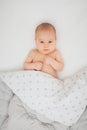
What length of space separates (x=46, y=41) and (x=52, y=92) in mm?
313

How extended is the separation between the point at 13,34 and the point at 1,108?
0.48 metres

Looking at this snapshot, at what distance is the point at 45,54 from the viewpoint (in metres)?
1.54

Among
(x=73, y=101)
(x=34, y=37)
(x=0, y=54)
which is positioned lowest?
(x=73, y=101)

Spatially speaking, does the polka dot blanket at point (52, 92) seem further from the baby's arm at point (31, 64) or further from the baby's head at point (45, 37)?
the baby's head at point (45, 37)

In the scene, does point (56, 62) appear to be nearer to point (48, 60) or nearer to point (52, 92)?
point (48, 60)

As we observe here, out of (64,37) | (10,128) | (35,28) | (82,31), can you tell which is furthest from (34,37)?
(10,128)

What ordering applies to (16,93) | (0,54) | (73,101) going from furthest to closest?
1. (0,54)
2. (16,93)
3. (73,101)

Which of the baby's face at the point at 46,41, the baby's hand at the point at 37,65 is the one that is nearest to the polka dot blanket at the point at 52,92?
the baby's hand at the point at 37,65

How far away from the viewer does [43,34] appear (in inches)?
57.7

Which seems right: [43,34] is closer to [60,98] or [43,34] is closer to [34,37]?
[34,37]

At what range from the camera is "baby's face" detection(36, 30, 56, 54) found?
1466mm

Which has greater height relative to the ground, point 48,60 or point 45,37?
point 45,37

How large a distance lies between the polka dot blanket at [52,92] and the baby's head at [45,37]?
16 centimetres

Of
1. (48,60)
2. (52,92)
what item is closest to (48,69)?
(48,60)
